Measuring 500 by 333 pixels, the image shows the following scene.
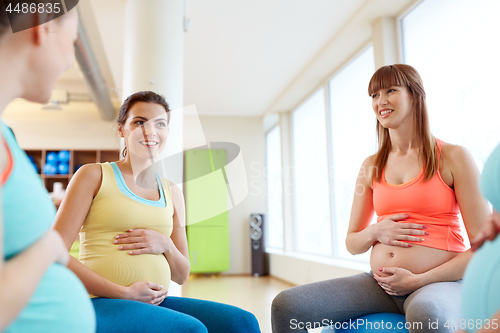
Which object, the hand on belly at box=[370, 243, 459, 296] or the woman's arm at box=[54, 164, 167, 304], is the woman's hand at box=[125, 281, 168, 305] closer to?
the woman's arm at box=[54, 164, 167, 304]

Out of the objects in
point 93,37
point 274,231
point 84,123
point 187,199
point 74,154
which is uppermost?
point 93,37

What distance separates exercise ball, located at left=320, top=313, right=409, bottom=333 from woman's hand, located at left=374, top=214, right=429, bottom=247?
0.90 ft

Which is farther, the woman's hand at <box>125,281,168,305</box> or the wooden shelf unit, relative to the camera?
the wooden shelf unit

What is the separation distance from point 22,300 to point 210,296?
181 inches

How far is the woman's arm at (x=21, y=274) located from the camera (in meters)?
0.51

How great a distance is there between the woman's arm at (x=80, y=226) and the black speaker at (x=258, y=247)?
18.8 feet

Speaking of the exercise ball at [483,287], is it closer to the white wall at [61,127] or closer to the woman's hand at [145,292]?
the woman's hand at [145,292]

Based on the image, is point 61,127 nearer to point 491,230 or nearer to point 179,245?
point 179,245

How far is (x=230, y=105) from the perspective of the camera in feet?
22.7

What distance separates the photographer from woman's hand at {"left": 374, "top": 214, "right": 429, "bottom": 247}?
1465mm

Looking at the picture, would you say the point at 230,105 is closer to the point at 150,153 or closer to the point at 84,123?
the point at 84,123

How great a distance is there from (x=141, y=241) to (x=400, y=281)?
3.16 ft

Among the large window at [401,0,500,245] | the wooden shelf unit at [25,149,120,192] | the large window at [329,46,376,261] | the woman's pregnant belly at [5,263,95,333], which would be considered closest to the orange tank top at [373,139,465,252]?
the woman's pregnant belly at [5,263,95,333]

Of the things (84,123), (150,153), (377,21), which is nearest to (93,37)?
(84,123)
